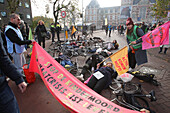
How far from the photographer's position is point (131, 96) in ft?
8.75

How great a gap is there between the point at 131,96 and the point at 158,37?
1.99 m

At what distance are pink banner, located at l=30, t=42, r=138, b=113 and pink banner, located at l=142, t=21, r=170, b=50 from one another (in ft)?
7.81

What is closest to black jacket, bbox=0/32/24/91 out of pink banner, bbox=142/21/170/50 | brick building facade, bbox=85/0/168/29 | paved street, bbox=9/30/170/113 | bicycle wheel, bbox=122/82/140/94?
paved street, bbox=9/30/170/113

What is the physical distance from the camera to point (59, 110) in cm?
255

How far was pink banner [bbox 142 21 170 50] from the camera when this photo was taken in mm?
3127

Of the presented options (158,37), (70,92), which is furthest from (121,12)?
(70,92)

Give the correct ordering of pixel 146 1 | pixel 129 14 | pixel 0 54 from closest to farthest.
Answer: pixel 0 54 → pixel 146 1 → pixel 129 14

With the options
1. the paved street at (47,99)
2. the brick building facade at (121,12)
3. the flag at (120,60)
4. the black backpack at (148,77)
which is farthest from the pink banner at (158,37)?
the brick building facade at (121,12)

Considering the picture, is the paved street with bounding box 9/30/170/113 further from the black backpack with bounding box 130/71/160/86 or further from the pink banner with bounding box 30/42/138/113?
the pink banner with bounding box 30/42/138/113

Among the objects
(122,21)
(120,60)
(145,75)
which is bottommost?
(145,75)

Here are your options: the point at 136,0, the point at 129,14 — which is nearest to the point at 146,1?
the point at 136,0

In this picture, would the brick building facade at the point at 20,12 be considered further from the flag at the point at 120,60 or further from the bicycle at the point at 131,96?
the bicycle at the point at 131,96

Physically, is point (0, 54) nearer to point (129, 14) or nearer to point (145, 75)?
point (145, 75)

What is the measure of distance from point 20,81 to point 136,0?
76.4 metres
